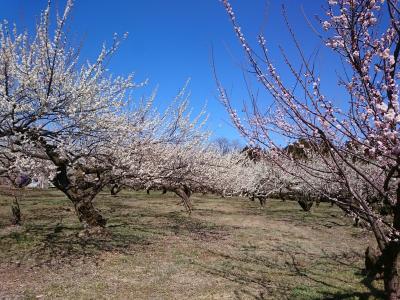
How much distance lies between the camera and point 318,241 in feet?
60.7

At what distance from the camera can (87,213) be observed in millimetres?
15727

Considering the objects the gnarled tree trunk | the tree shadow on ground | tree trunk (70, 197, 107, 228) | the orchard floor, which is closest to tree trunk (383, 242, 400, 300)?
the tree shadow on ground

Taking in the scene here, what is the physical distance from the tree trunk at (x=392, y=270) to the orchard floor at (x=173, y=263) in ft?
11.0

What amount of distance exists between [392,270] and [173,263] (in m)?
7.01

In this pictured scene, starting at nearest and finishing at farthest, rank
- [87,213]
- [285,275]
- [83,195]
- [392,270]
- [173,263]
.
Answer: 1. [392,270]
2. [285,275]
3. [173,263]
4. [83,195]
5. [87,213]

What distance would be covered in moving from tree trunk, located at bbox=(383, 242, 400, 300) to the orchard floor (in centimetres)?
336

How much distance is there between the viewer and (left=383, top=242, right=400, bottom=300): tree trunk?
632 cm

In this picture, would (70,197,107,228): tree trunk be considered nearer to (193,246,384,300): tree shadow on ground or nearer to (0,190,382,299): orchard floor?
(0,190,382,299): orchard floor

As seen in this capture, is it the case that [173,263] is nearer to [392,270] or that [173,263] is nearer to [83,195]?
[83,195]

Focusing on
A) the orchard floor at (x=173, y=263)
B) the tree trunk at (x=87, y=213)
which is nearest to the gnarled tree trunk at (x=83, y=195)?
the tree trunk at (x=87, y=213)

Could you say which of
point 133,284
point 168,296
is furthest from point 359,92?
point 133,284

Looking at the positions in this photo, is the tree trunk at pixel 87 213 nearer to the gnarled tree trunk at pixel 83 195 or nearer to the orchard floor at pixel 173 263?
the gnarled tree trunk at pixel 83 195

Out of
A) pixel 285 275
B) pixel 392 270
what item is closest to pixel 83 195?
pixel 285 275

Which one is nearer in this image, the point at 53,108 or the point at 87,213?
the point at 53,108
